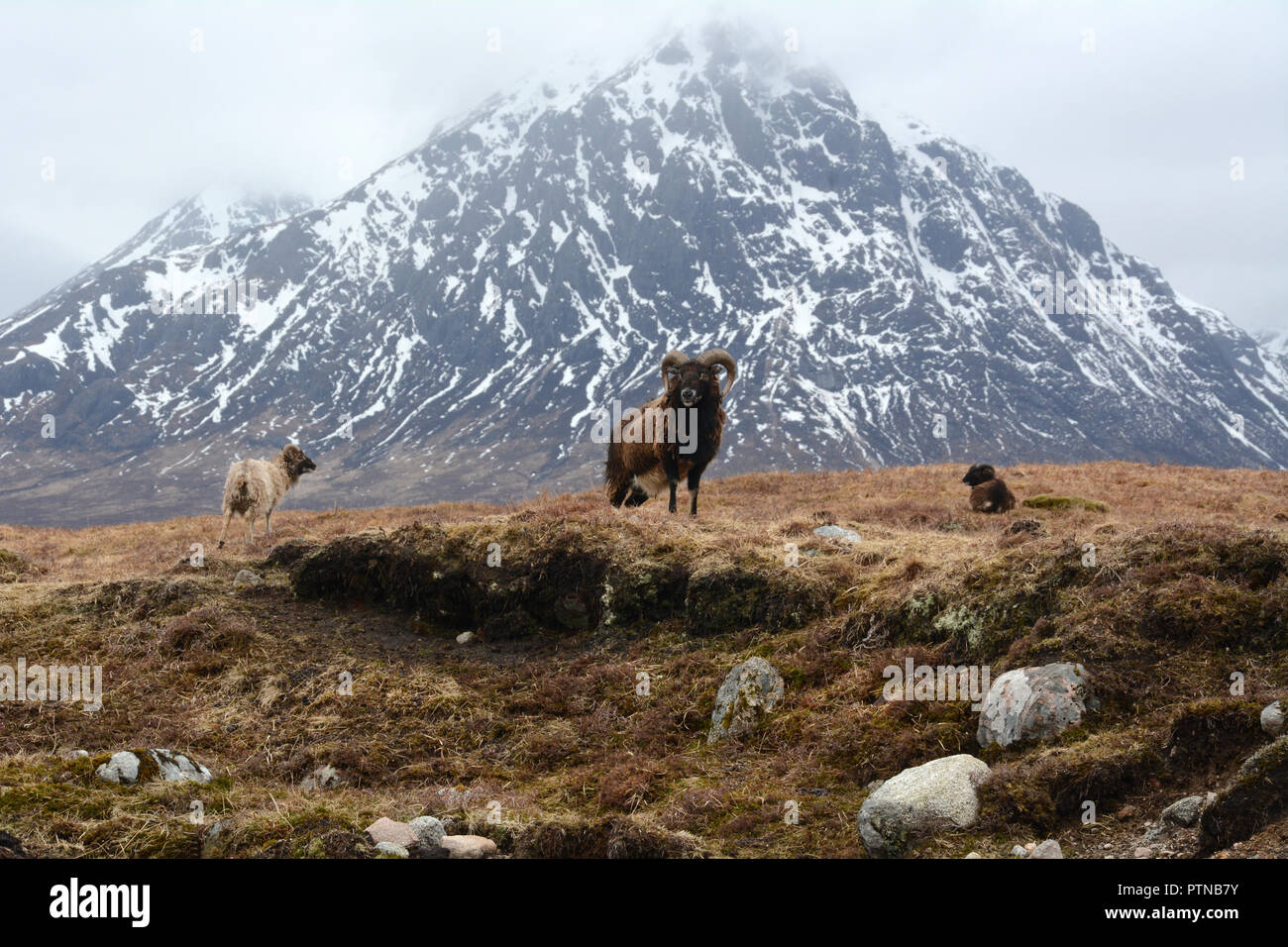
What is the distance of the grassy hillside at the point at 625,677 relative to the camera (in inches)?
276

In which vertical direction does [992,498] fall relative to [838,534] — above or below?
above

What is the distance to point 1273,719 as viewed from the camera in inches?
263

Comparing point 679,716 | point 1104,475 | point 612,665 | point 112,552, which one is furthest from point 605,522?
point 1104,475

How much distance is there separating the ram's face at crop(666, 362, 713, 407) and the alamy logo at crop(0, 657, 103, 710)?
1202 cm

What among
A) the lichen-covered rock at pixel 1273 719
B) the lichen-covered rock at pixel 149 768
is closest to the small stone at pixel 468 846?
the lichen-covered rock at pixel 149 768

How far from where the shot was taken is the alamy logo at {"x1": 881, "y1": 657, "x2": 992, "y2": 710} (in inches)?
345

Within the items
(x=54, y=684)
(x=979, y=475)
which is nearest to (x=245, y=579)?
(x=54, y=684)

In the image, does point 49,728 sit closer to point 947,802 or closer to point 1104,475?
point 947,802

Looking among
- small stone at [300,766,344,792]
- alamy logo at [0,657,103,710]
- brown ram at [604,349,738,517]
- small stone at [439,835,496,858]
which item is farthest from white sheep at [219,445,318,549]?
small stone at [439,835,496,858]

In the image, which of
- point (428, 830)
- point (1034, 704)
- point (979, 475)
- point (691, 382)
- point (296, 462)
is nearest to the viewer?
point (428, 830)

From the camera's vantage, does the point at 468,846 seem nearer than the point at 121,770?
Yes

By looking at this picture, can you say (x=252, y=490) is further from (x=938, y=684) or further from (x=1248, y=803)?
(x=1248, y=803)

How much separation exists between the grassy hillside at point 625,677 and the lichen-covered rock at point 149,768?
0.20 metres
